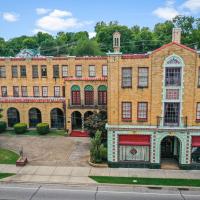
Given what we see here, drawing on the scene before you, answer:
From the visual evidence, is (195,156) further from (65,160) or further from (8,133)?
(8,133)

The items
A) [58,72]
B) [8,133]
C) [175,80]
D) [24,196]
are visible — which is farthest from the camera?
[58,72]

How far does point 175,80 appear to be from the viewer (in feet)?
82.6

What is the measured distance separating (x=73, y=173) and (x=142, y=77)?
11241 millimetres

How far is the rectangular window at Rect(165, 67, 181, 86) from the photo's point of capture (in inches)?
986

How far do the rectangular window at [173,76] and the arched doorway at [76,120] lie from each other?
19.9 metres

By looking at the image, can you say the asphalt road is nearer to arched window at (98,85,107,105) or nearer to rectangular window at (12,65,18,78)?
arched window at (98,85,107,105)

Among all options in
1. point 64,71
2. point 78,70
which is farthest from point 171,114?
point 64,71

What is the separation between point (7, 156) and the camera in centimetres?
3003

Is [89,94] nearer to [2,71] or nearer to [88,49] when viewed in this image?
[2,71]

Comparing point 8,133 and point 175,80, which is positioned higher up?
point 175,80

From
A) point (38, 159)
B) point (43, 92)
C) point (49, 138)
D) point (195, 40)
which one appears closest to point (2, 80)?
point (43, 92)

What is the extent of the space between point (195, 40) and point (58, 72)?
192ft

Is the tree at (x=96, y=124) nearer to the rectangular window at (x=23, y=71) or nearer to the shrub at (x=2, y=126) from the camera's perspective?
the shrub at (x=2, y=126)

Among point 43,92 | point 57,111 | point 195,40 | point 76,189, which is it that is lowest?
point 76,189
